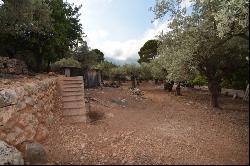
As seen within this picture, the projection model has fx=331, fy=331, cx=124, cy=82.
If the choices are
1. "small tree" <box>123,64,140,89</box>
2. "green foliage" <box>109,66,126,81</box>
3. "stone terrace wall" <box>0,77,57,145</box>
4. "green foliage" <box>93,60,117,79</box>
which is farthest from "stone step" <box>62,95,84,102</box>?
"green foliage" <box>93,60,117,79</box>

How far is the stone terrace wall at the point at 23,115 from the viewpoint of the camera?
9695mm

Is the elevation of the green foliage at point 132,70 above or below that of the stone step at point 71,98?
above

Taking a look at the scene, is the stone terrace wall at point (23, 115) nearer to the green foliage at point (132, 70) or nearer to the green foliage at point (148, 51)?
the green foliage at point (132, 70)

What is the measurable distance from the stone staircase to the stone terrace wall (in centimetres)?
131

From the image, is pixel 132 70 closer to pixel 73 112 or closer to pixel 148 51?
pixel 148 51

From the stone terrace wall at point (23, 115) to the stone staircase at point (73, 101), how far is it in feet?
4.31

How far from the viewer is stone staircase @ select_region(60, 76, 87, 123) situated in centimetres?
1399

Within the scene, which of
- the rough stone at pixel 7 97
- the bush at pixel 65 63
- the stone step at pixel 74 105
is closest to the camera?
the rough stone at pixel 7 97

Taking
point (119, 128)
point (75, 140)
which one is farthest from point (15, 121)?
point (119, 128)

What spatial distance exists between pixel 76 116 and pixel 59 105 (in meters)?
1.45

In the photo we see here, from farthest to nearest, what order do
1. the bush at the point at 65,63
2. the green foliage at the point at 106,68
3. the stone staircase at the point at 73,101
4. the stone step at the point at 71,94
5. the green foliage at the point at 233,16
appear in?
the green foliage at the point at 106,68 → the bush at the point at 65,63 → the stone step at the point at 71,94 → the stone staircase at the point at 73,101 → the green foliage at the point at 233,16

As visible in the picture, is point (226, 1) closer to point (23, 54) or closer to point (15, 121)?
point (15, 121)

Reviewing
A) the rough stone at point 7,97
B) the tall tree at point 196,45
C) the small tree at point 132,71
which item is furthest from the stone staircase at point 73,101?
the small tree at point 132,71

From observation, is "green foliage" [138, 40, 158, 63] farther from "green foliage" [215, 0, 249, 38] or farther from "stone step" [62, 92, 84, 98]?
"green foliage" [215, 0, 249, 38]
